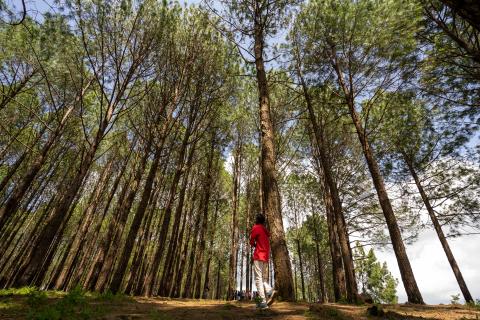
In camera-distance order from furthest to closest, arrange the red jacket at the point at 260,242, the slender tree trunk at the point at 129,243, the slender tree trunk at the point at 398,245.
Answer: the slender tree trunk at the point at 129,243 → the slender tree trunk at the point at 398,245 → the red jacket at the point at 260,242

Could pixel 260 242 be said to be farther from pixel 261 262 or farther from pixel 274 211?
pixel 274 211

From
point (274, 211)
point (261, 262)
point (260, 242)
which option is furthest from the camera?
point (274, 211)

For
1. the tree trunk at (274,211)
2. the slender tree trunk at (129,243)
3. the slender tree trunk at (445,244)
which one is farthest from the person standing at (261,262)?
the slender tree trunk at (445,244)

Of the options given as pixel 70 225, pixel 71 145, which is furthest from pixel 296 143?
pixel 70 225

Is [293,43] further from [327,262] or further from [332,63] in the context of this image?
[327,262]

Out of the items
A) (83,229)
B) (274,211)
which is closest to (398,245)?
(274,211)

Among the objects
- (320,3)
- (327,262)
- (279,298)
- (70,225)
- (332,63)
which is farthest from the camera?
(327,262)

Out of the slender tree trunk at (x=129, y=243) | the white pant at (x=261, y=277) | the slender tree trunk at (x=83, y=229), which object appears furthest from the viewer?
the slender tree trunk at (x=83, y=229)

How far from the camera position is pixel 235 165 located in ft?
63.5

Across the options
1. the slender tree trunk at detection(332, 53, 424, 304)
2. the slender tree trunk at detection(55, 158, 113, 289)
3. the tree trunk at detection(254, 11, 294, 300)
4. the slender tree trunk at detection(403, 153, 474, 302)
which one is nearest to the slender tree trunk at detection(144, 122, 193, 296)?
the tree trunk at detection(254, 11, 294, 300)

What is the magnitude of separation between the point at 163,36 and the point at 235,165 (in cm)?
1020

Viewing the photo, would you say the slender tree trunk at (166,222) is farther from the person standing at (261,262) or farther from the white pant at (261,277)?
the white pant at (261,277)

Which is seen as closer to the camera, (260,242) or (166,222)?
(260,242)

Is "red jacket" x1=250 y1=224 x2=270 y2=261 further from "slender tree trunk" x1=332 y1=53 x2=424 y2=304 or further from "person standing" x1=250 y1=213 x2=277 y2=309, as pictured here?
"slender tree trunk" x1=332 y1=53 x2=424 y2=304
